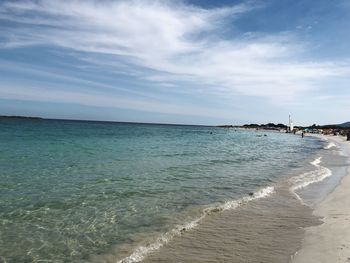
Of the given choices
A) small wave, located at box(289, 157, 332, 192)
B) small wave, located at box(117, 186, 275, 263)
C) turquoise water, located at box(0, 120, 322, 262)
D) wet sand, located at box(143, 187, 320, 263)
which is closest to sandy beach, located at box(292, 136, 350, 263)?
wet sand, located at box(143, 187, 320, 263)

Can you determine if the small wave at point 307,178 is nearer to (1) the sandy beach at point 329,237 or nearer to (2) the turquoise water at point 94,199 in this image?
(2) the turquoise water at point 94,199

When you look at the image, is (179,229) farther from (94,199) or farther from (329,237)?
(94,199)

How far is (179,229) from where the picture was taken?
10648mm

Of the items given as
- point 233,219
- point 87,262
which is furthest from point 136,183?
point 87,262

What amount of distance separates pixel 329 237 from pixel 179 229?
4242 mm

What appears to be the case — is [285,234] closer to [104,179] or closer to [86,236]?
[86,236]

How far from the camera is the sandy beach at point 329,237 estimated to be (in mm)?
8211

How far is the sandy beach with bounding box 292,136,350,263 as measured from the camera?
821 cm

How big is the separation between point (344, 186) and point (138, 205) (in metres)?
11.6

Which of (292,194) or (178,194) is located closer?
(178,194)

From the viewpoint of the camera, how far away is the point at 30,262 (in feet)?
26.2

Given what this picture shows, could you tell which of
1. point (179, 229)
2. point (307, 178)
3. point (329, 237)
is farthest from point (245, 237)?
point (307, 178)

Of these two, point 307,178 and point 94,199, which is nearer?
point 94,199

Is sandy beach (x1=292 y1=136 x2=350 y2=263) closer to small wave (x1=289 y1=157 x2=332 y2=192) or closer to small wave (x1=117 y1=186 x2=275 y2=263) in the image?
small wave (x1=117 y1=186 x2=275 y2=263)
